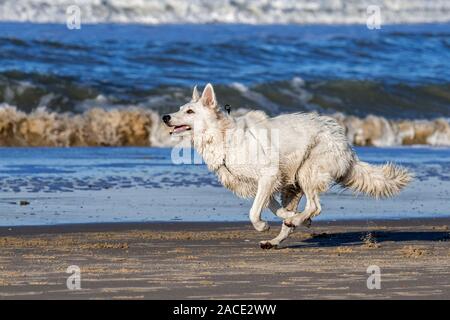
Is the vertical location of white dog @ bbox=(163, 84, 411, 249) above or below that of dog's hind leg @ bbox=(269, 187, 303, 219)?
above

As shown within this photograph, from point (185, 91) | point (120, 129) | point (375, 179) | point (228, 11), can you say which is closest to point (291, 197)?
point (375, 179)

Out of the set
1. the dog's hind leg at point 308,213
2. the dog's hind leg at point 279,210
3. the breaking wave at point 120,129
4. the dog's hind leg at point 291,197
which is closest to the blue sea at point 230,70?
the breaking wave at point 120,129

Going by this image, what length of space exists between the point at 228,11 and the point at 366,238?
33814 mm

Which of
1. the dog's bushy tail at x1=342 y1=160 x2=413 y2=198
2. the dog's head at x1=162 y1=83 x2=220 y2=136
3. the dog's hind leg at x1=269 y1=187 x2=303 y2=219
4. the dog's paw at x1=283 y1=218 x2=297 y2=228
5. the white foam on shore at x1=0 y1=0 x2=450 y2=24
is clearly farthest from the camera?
the white foam on shore at x1=0 y1=0 x2=450 y2=24

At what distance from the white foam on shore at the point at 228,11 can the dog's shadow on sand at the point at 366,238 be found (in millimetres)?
28252

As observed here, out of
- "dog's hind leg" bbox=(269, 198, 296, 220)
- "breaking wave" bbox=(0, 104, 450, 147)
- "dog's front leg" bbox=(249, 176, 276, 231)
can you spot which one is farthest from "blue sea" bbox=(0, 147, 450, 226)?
"breaking wave" bbox=(0, 104, 450, 147)

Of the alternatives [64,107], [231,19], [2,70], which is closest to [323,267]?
[64,107]

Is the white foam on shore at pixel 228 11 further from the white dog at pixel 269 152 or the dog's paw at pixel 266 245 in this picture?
the dog's paw at pixel 266 245

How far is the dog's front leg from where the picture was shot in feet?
37.6

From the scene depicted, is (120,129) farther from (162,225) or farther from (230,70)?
(162,225)

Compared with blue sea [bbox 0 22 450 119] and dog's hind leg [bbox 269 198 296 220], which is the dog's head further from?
blue sea [bbox 0 22 450 119]

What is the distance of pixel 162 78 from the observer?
2800 cm

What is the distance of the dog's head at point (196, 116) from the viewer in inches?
461

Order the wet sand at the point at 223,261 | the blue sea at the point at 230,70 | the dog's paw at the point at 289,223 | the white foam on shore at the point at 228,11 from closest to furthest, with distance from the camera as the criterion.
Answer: the wet sand at the point at 223,261 → the dog's paw at the point at 289,223 → the blue sea at the point at 230,70 → the white foam on shore at the point at 228,11
